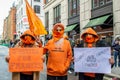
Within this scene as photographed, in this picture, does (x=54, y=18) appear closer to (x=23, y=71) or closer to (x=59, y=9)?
(x=59, y=9)

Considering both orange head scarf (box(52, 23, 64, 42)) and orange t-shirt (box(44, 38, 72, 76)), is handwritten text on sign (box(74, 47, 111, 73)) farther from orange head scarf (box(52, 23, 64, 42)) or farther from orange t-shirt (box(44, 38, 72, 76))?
orange head scarf (box(52, 23, 64, 42))

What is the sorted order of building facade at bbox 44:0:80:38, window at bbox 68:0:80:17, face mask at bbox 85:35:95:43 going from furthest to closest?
window at bbox 68:0:80:17 → building facade at bbox 44:0:80:38 → face mask at bbox 85:35:95:43

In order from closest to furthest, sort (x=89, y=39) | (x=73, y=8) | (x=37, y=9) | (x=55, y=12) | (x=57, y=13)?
(x=89, y=39)
(x=73, y=8)
(x=57, y=13)
(x=55, y=12)
(x=37, y=9)

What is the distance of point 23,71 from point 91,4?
21.1 metres

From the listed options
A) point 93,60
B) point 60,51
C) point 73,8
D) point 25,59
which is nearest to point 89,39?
point 93,60

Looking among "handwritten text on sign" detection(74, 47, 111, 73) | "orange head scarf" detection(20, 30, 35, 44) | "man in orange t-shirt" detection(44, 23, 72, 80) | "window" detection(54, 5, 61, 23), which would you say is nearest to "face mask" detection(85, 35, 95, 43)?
"handwritten text on sign" detection(74, 47, 111, 73)

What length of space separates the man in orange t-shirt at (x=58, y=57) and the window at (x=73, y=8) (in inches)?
951

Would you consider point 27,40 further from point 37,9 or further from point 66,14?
point 37,9

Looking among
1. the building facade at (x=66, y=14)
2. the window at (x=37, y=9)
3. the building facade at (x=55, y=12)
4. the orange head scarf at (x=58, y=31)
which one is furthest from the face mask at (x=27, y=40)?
the window at (x=37, y=9)

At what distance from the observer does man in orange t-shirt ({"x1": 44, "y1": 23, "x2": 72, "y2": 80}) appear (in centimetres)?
629

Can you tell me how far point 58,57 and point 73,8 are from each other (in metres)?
25.9

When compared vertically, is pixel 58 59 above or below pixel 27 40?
below

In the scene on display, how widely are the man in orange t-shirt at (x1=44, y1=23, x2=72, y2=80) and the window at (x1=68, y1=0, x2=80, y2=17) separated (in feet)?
79.2

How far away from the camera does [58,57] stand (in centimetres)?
630
